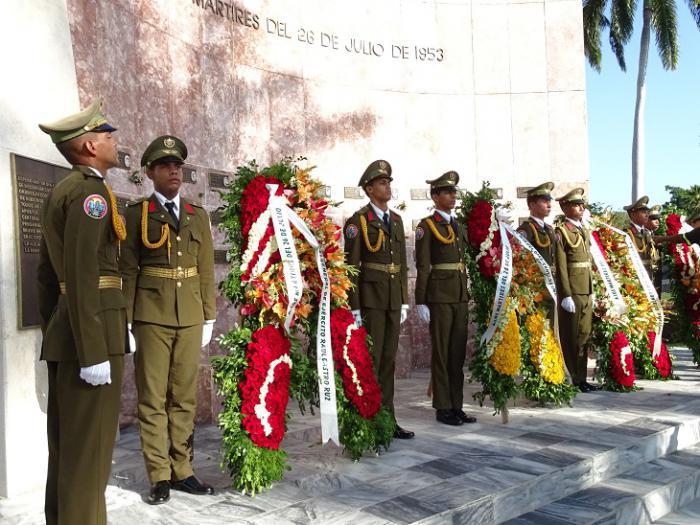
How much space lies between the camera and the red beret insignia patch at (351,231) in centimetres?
547

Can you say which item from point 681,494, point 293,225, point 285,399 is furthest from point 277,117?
point 681,494

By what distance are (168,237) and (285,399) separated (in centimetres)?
126

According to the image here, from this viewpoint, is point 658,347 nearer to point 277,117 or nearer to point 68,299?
point 277,117

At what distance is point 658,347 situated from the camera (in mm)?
7680

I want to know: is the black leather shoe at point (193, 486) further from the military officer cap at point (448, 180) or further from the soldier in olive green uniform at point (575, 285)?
the soldier in olive green uniform at point (575, 285)

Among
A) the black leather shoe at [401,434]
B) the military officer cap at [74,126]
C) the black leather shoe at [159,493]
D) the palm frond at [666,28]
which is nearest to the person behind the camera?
the military officer cap at [74,126]

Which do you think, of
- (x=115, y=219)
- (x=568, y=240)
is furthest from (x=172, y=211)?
(x=568, y=240)

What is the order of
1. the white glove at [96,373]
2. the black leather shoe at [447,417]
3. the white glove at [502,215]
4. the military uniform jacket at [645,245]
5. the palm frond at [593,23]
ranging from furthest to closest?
the palm frond at [593,23]
the military uniform jacket at [645,245]
the white glove at [502,215]
the black leather shoe at [447,417]
the white glove at [96,373]

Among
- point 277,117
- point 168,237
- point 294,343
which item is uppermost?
point 277,117

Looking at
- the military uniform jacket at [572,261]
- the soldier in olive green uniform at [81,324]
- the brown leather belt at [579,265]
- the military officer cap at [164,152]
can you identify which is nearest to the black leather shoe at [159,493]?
the soldier in olive green uniform at [81,324]

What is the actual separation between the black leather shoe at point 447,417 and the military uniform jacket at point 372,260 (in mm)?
1125

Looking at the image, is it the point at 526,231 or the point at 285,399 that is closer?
the point at 285,399

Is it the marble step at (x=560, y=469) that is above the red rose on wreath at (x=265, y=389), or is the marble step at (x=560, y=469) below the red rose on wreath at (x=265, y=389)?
below

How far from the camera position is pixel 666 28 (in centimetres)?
2208
